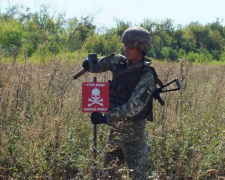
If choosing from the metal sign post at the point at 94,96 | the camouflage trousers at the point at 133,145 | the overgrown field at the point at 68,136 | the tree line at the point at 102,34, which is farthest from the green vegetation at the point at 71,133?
the tree line at the point at 102,34

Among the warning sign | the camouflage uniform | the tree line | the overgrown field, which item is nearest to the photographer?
the warning sign

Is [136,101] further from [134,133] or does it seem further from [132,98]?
[134,133]

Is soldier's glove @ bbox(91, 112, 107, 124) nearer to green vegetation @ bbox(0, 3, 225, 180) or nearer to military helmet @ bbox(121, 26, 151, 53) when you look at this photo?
green vegetation @ bbox(0, 3, 225, 180)

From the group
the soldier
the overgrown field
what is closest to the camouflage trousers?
the soldier

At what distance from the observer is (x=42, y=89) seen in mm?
4715

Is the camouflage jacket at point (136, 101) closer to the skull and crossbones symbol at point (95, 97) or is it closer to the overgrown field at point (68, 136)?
the skull and crossbones symbol at point (95, 97)

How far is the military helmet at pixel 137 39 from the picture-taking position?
334cm

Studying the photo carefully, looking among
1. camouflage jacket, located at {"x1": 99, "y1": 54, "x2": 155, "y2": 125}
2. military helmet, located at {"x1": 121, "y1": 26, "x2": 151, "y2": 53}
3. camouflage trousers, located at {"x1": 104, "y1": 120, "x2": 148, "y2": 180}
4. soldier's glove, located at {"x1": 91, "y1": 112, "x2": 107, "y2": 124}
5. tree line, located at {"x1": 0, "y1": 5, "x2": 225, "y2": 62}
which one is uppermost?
tree line, located at {"x1": 0, "y1": 5, "x2": 225, "y2": 62}

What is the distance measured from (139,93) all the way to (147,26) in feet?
134

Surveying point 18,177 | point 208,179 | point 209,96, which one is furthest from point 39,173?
point 209,96

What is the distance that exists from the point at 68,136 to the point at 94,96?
0.98 metres

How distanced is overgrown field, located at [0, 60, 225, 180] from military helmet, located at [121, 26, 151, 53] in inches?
34.7

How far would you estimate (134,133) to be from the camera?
3.47 meters

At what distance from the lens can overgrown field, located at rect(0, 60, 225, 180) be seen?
333cm
